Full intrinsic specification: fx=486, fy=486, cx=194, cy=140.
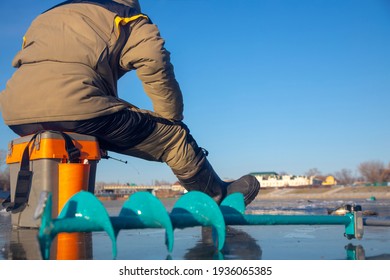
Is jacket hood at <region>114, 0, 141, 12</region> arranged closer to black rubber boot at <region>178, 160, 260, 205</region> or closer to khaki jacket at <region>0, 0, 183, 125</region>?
khaki jacket at <region>0, 0, 183, 125</region>

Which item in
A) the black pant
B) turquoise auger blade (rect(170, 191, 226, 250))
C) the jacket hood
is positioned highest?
the jacket hood

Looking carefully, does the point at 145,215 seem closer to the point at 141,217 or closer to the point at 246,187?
the point at 141,217

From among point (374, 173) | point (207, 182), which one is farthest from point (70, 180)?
point (374, 173)

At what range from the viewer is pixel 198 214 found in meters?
2.31

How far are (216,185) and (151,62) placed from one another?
1.31m

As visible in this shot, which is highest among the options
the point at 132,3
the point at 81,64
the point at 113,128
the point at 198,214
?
the point at 132,3

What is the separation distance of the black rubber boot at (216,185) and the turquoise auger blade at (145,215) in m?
2.08

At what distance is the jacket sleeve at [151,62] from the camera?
12.1ft

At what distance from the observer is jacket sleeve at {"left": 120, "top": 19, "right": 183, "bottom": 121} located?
3.69m

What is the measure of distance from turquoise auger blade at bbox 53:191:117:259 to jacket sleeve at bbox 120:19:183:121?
6.30 feet

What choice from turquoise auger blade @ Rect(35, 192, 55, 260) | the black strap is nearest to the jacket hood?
the black strap

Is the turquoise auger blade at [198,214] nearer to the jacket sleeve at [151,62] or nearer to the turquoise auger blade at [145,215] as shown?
the turquoise auger blade at [145,215]
